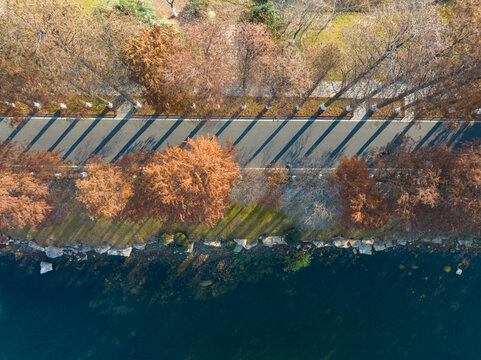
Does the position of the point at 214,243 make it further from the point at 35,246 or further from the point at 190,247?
the point at 35,246

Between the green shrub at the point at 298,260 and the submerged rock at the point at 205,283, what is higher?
the green shrub at the point at 298,260

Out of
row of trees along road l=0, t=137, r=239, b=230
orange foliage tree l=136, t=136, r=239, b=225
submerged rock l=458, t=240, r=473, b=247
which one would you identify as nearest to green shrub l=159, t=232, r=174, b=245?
row of trees along road l=0, t=137, r=239, b=230

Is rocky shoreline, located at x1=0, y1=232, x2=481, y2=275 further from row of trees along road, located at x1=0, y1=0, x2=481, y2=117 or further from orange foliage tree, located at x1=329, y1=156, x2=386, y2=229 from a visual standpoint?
row of trees along road, located at x1=0, y1=0, x2=481, y2=117

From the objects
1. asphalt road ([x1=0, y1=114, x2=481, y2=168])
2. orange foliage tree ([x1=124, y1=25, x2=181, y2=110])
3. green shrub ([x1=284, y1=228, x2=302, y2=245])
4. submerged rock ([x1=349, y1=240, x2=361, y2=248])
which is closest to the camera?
orange foliage tree ([x1=124, y1=25, x2=181, y2=110])

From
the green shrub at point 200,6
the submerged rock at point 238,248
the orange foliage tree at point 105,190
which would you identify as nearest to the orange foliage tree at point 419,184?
the submerged rock at point 238,248

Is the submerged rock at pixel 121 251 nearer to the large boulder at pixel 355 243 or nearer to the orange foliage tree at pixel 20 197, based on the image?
the orange foliage tree at pixel 20 197

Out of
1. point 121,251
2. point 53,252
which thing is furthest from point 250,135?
point 53,252
